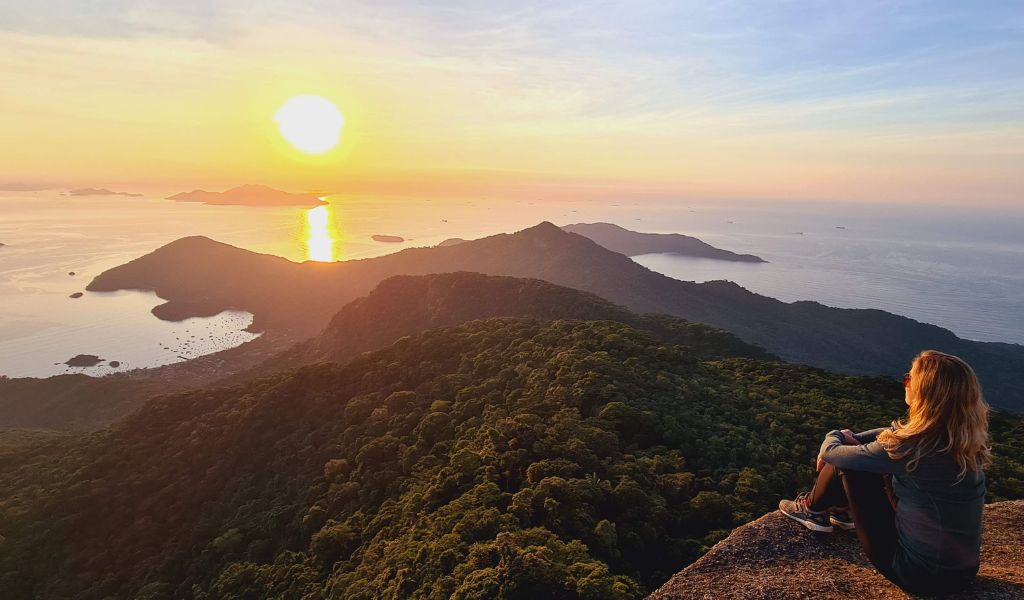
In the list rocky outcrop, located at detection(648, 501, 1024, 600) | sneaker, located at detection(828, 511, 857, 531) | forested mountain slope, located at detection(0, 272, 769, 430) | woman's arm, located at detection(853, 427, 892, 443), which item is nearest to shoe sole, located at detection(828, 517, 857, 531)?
sneaker, located at detection(828, 511, 857, 531)

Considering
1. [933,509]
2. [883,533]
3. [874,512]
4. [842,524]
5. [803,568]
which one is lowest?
[803,568]

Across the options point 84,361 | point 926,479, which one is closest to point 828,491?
point 926,479

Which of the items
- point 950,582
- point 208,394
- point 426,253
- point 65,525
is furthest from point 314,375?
point 426,253

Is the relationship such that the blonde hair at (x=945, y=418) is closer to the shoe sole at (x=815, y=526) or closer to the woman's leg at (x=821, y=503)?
the woman's leg at (x=821, y=503)

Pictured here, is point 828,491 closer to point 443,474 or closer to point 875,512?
point 875,512

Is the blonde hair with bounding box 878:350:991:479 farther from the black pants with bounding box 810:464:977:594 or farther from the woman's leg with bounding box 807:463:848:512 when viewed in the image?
the woman's leg with bounding box 807:463:848:512

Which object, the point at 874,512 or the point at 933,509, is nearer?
the point at 933,509
